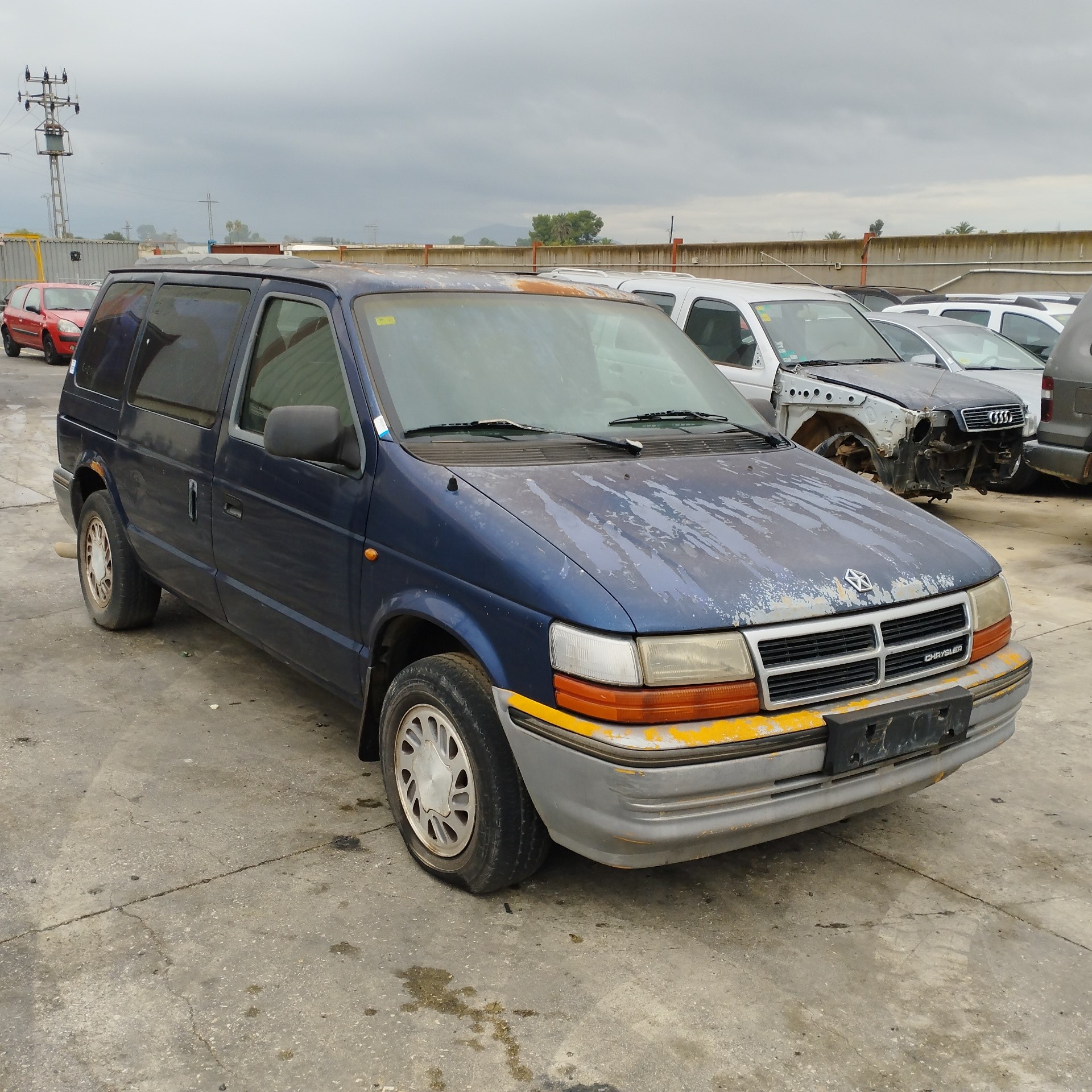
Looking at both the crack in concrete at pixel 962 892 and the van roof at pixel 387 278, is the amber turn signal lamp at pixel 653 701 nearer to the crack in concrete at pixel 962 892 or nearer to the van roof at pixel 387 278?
the crack in concrete at pixel 962 892

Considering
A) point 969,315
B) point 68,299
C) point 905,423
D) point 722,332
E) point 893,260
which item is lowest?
point 905,423

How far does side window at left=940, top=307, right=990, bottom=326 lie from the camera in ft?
43.1

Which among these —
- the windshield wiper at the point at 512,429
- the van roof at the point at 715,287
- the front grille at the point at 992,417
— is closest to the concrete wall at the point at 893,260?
the van roof at the point at 715,287

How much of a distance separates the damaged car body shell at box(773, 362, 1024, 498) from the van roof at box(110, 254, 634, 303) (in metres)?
4.12

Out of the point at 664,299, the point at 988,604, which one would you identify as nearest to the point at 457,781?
the point at 988,604

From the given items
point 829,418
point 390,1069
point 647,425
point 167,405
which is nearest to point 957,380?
point 829,418

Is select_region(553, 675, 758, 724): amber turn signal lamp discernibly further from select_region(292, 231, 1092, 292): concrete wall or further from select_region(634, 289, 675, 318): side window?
select_region(292, 231, 1092, 292): concrete wall

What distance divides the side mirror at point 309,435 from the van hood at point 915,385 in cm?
575

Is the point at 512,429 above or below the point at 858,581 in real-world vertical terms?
above

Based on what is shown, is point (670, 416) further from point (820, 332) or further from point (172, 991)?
point (820, 332)

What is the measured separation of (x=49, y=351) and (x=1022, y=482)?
19.4m

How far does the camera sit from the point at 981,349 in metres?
11.3

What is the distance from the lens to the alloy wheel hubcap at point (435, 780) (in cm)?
345

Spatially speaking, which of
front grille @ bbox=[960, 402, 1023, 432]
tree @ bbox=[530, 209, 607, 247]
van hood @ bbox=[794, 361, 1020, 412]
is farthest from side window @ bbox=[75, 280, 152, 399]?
tree @ bbox=[530, 209, 607, 247]
